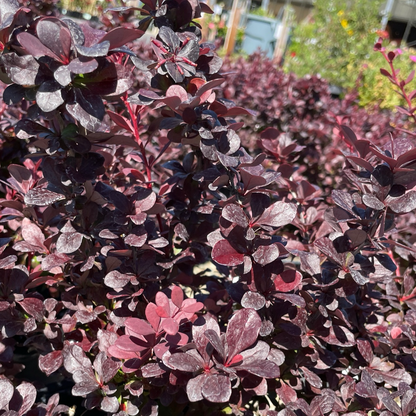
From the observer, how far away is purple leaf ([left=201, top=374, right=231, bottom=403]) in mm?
760

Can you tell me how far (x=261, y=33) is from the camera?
980cm

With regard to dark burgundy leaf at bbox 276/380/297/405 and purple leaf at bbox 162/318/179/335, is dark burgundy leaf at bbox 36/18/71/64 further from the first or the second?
dark burgundy leaf at bbox 276/380/297/405

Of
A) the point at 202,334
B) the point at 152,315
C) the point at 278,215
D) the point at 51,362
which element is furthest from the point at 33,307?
the point at 278,215

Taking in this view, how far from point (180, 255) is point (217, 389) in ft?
1.54

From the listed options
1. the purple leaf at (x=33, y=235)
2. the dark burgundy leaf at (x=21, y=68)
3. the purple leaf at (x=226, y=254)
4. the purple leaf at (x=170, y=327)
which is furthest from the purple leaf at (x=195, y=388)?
the dark burgundy leaf at (x=21, y=68)

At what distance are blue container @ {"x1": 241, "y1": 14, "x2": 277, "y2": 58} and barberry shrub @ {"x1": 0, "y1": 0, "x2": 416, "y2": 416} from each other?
9276 millimetres

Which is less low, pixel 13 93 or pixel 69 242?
pixel 13 93

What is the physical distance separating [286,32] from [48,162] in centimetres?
1005

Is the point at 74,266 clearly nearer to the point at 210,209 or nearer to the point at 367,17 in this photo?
the point at 210,209

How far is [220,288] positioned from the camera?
4.22 ft

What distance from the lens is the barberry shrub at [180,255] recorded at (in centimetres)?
85

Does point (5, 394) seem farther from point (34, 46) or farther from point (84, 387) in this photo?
point (34, 46)

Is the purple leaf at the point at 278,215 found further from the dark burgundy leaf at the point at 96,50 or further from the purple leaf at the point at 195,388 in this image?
the dark burgundy leaf at the point at 96,50

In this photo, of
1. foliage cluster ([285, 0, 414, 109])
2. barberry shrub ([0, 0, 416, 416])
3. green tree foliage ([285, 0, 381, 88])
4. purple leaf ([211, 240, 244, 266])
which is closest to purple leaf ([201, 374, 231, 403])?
barberry shrub ([0, 0, 416, 416])
